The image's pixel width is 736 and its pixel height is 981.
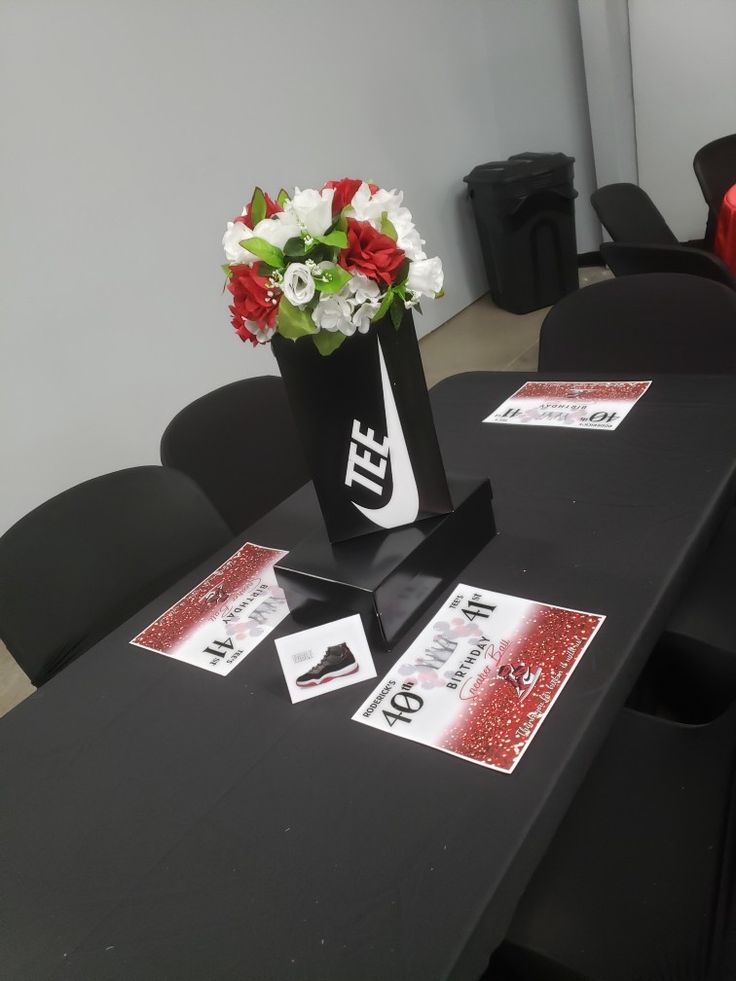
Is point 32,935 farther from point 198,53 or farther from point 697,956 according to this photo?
point 198,53

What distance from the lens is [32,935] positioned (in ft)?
2.55

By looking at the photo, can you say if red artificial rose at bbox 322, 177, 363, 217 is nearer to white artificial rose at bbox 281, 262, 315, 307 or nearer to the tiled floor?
white artificial rose at bbox 281, 262, 315, 307

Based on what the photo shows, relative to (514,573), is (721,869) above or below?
below

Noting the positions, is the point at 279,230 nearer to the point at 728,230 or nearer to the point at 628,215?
the point at 728,230

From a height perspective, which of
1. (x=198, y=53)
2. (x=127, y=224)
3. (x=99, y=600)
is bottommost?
(x=99, y=600)

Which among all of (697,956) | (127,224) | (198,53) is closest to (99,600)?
(697,956)

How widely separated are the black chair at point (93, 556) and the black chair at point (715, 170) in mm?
2910

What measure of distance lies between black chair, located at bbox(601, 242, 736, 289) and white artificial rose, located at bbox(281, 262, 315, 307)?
5.48ft

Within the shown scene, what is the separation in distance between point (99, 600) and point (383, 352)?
2.64ft

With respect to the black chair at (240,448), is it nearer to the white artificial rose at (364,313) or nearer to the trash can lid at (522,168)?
the white artificial rose at (364,313)

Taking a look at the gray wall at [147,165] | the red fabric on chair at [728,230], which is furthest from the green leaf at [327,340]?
the red fabric on chair at [728,230]

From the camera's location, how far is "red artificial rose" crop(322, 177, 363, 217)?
3.08ft

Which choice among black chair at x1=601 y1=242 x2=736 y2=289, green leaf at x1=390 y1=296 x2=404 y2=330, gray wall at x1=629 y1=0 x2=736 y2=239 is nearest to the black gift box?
green leaf at x1=390 y1=296 x2=404 y2=330

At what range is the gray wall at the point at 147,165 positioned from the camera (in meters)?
2.45
